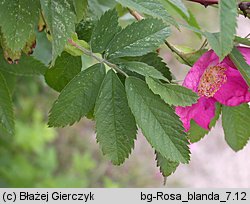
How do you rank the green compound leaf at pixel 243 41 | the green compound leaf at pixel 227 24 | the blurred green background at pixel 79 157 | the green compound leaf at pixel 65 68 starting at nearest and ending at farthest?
the green compound leaf at pixel 227 24, the green compound leaf at pixel 243 41, the green compound leaf at pixel 65 68, the blurred green background at pixel 79 157

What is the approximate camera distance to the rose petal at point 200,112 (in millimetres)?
804

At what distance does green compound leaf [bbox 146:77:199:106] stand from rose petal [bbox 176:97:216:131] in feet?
0.14

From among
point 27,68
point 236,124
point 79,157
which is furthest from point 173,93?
point 79,157

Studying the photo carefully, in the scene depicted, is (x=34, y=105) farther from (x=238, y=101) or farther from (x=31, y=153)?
(x=238, y=101)

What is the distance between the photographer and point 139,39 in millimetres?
804

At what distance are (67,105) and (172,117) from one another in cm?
15

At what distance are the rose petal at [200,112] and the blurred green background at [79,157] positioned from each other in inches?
14.7

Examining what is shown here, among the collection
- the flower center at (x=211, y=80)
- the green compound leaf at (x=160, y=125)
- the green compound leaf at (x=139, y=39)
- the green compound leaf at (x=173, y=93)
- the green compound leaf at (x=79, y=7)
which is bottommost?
the green compound leaf at (x=160, y=125)

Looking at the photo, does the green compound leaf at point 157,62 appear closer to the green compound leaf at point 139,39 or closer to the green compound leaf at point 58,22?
the green compound leaf at point 139,39

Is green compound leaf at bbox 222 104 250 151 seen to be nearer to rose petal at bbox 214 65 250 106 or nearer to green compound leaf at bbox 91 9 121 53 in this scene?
rose petal at bbox 214 65 250 106

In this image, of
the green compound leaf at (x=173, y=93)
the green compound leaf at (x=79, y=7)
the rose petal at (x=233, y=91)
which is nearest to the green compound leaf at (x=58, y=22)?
the green compound leaf at (x=79, y=7)

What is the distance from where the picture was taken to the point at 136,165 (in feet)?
11.1

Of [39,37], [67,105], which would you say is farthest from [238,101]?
[39,37]

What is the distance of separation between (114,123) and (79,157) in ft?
6.48
